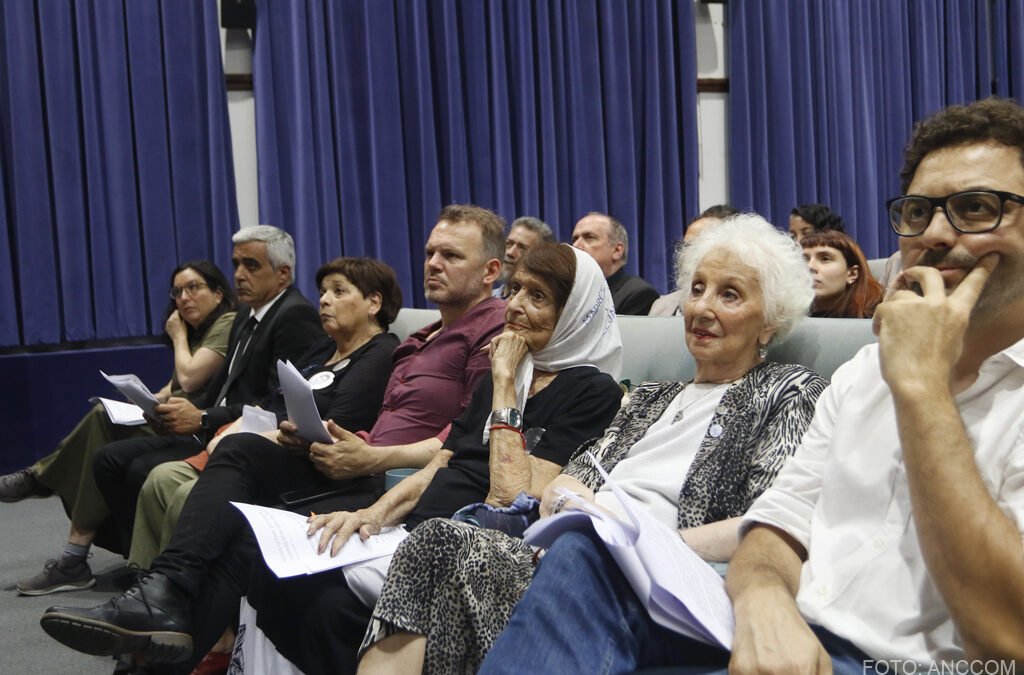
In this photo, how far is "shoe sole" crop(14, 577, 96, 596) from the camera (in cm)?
294

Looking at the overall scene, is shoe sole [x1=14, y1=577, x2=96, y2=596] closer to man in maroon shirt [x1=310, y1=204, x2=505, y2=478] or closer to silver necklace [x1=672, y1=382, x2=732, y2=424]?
man in maroon shirt [x1=310, y1=204, x2=505, y2=478]

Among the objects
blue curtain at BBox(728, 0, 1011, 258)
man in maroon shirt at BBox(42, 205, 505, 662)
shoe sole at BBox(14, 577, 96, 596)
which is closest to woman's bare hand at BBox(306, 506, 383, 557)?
man in maroon shirt at BBox(42, 205, 505, 662)

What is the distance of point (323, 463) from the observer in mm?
2205

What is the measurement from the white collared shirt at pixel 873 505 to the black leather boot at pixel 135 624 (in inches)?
50.6

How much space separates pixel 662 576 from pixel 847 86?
523 cm

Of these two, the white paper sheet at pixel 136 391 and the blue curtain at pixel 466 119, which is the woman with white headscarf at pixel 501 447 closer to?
the white paper sheet at pixel 136 391

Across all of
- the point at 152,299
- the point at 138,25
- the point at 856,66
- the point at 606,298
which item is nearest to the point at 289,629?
the point at 606,298

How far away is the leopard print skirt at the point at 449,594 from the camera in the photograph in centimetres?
137

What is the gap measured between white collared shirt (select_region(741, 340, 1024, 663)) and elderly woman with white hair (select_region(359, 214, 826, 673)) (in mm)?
207

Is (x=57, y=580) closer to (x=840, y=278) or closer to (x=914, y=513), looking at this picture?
(x=840, y=278)

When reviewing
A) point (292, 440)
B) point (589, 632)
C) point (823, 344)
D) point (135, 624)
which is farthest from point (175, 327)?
point (589, 632)

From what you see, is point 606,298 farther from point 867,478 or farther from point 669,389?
point 867,478

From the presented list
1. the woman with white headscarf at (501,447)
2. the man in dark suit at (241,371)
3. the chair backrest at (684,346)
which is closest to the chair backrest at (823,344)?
the chair backrest at (684,346)

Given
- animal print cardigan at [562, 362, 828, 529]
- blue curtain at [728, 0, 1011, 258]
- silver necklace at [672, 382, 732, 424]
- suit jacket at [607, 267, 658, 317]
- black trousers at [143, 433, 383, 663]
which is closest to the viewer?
animal print cardigan at [562, 362, 828, 529]
